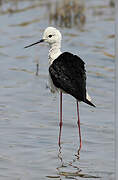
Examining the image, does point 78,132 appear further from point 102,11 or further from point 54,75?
point 102,11

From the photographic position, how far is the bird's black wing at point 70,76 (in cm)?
663

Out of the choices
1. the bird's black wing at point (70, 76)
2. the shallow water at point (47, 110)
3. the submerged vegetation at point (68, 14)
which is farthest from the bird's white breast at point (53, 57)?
the submerged vegetation at point (68, 14)

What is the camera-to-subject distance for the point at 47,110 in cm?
807

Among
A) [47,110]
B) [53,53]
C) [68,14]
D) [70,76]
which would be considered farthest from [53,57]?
[68,14]

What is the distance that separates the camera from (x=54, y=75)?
22.4 feet

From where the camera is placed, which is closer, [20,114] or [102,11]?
[20,114]

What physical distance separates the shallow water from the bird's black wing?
679 mm

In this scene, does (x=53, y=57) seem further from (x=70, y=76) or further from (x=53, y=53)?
(x=70, y=76)

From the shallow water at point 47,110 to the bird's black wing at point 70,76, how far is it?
2.23 ft

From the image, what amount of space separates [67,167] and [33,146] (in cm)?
69

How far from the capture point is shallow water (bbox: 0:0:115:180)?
6055 millimetres

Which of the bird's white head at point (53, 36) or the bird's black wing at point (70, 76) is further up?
the bird's white head at point (53, 36)

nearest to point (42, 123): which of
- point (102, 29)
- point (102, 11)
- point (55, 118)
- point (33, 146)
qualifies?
point (55, 118)

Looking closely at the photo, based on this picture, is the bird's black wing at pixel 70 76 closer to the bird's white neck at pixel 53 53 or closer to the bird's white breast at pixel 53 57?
the bird's white breast at pixel 53 57
